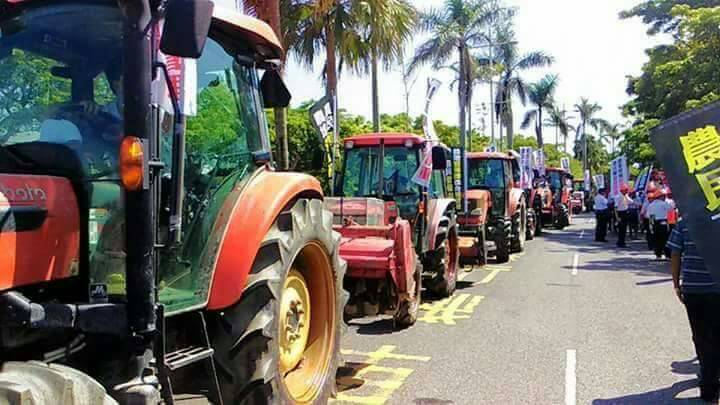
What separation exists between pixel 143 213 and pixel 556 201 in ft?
87.1

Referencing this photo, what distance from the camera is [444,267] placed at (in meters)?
9.88

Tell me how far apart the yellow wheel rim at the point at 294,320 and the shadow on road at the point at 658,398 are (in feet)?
8.18

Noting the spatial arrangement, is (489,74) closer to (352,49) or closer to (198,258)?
(352,49)

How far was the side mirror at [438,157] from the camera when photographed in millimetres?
9602

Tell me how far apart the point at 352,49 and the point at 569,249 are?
26.4 feet

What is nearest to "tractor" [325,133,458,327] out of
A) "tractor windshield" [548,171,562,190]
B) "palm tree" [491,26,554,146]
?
"tractor windshield" [548,171,562,190]

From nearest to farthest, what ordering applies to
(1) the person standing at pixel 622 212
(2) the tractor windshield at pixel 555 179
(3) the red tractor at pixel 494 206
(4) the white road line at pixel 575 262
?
(3) the red tractor at pixel 494 206 → (4) the white road line at pixel 575 262 → (1) the person standing at pixel 622 212 → (2) the tractor windshield at pixel 555 179

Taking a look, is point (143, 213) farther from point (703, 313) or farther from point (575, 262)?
point (575, 262)

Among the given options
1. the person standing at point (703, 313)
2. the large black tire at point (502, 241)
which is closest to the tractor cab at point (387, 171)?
the person standing at point (703, 313)

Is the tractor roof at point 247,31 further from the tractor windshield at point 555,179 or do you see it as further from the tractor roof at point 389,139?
the tractor windshield at point 555,179

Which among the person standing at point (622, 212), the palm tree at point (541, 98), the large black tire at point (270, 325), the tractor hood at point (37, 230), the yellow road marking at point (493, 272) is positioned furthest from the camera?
the palm tree at point (541, 98)

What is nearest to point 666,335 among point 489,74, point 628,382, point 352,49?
point 628,382

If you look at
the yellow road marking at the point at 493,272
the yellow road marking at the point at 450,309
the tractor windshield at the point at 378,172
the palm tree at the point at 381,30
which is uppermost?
the palm tree at the point at 381,30

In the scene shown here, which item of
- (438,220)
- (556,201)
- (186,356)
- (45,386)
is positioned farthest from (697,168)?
(556,201)
